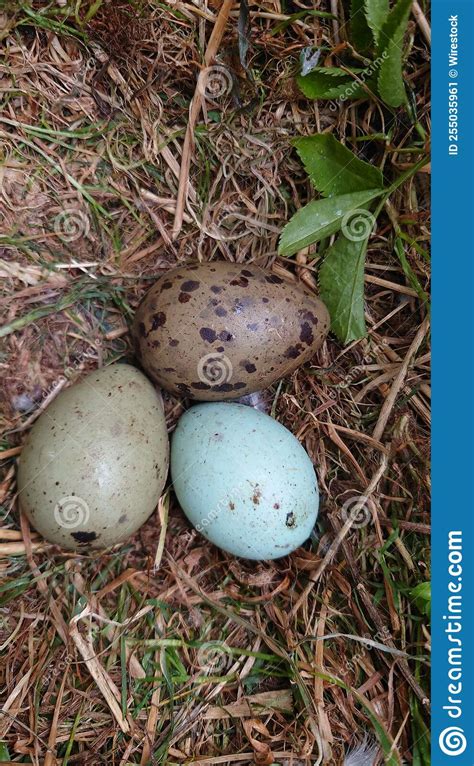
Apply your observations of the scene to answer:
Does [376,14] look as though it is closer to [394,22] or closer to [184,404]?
[394,22]

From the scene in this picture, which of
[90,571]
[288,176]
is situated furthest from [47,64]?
[90,571]

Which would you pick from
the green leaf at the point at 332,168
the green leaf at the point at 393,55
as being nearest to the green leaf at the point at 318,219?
the green leaf at the point at 332,168

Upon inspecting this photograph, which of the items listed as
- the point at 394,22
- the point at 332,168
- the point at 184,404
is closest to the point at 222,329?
the point at 184,404

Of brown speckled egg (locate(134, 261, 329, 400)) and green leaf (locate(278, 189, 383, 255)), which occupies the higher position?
green leaf (locate(278, 189, 383, 255))

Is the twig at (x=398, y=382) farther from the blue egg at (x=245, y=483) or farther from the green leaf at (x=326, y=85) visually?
the green leaf at (x=326, y=85)

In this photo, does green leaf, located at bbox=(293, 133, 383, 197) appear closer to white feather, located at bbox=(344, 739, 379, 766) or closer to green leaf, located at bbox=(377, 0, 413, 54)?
green leaf, located at bbox=(377, 0, 413, 54)

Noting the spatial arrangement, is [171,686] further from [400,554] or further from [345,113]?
[345,113]

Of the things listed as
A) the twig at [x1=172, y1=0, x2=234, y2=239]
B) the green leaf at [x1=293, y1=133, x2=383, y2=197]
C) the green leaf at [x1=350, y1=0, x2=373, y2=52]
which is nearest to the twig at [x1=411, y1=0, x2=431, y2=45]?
the green leaf at [x1=350, y1=0, x2=373, y2=52]
